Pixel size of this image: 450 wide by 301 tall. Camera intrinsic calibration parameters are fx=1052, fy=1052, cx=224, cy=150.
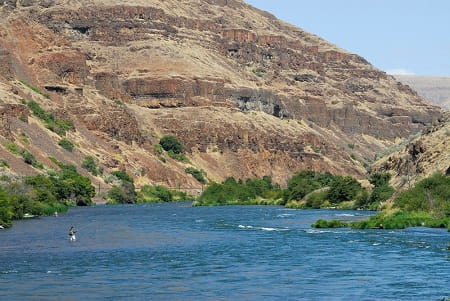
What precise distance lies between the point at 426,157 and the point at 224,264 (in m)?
52.2

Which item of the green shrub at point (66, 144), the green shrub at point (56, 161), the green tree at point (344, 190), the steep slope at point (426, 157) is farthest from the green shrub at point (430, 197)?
the green shrub at point (66, 144)

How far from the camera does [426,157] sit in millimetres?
105000

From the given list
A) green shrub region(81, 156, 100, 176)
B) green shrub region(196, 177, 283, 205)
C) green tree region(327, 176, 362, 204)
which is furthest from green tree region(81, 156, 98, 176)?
green tree region(327, 176, 362, 204)

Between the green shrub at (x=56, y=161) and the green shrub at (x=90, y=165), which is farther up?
the green shrub at (x=56, y=161)

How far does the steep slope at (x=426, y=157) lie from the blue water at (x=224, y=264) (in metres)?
19.4

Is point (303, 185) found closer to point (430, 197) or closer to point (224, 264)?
point (430, 197)

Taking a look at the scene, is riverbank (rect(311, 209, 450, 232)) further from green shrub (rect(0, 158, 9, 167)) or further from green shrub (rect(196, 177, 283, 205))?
green shrub (rect(196, 177, 283, 205))

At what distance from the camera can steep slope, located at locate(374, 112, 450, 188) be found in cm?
10072

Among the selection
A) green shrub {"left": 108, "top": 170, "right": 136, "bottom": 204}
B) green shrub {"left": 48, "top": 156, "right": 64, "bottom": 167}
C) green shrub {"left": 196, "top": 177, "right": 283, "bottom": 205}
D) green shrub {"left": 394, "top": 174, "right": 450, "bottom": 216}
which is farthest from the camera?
green shrub {"left": 108, "top": 170, "right": 136, "bottom": 204}

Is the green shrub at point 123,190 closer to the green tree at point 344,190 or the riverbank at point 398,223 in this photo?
the green tree at point 344,190

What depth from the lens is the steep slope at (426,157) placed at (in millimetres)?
100725

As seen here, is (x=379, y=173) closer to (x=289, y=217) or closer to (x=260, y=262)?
(x=289, y=217)

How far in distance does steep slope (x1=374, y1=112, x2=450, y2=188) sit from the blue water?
1943cm

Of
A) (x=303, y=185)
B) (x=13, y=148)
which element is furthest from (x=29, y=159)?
(x=303, y=185)
